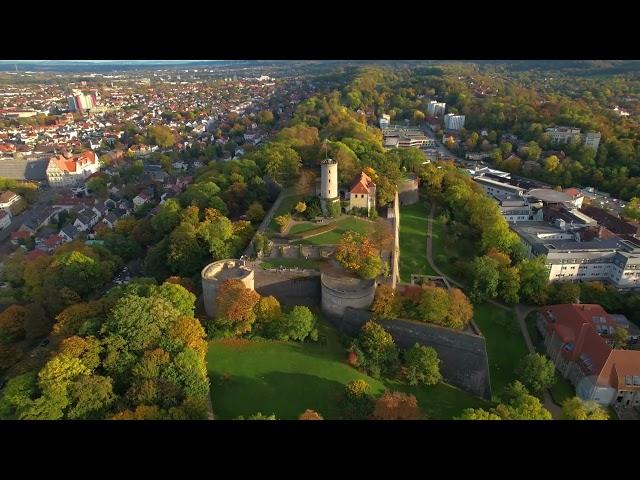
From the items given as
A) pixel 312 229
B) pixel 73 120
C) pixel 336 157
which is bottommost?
pixel 73 120

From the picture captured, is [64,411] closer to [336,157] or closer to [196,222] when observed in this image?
[196,222]

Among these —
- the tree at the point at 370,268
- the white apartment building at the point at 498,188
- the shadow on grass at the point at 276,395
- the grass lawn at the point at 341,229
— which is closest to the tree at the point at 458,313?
the tree at the point at 370,268

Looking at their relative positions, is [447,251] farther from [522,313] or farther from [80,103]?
[80,103]

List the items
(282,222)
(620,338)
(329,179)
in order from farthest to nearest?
(329,179)
(282,222)
(620,338)

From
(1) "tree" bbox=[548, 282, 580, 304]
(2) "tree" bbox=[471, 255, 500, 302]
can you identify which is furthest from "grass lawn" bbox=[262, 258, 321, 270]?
(1) "tree" bbox=[548, 282, 580, 304]

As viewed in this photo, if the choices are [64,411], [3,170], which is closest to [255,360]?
[64,411]

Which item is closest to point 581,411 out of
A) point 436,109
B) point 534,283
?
point 534,283

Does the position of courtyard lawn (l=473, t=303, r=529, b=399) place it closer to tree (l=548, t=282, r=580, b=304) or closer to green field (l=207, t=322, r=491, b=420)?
tree (l=548, t=282, r=580, b=304)
